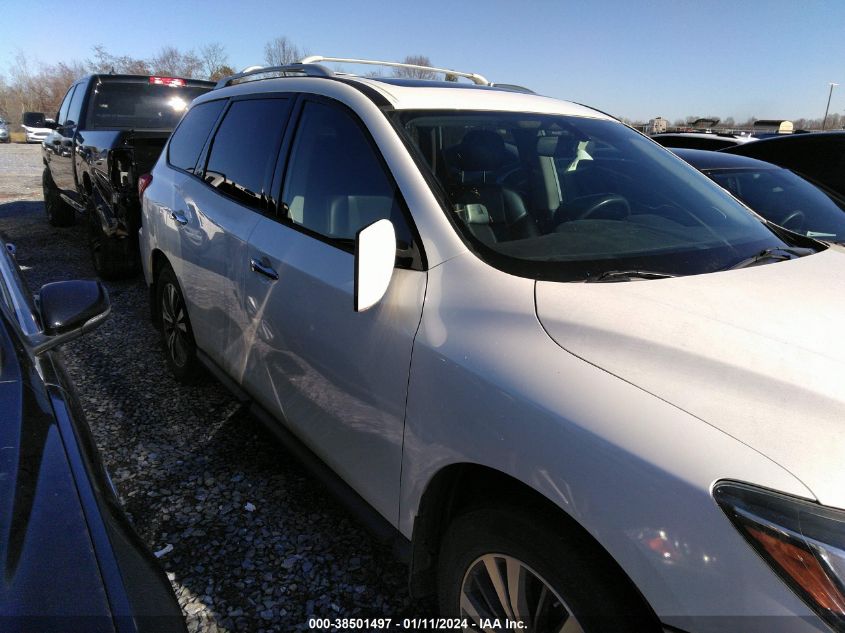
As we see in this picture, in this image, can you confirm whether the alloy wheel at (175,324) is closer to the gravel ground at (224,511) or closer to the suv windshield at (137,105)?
the gravel ground at (224,511)

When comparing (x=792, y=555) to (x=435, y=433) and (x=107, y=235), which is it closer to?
(x=435, y=433)

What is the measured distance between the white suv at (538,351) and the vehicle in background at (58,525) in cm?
78

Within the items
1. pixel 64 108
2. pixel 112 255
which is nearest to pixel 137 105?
pixel 64 108

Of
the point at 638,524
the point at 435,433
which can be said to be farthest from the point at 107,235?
the point at 638,524

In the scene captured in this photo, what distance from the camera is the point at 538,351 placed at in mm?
1471

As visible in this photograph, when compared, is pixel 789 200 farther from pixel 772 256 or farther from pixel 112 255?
pixel 112 255

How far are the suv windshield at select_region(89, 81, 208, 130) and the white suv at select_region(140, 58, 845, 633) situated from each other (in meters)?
4.99

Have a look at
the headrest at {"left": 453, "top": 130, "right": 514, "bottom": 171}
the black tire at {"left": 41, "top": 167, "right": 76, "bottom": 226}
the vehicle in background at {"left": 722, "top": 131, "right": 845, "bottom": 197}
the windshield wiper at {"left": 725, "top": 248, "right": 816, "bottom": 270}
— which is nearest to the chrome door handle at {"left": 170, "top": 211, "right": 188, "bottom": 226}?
the headrest at {"left": 453, "top": 130, "right": 514, "bottom": 171}

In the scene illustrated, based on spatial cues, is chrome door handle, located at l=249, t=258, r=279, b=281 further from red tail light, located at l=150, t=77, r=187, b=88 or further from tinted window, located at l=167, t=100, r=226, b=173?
red tail light, located at l=150, t=77, r=187, b=88

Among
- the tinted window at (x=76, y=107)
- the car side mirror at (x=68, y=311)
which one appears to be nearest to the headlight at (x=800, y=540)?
the car side mirror at (x=68, y=311)

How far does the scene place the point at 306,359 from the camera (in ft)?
7.45

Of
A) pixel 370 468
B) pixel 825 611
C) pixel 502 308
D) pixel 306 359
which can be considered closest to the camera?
pixel 825 611

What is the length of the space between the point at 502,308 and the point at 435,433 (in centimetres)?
39

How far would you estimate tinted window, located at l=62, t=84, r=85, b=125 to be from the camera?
23.1 feet
